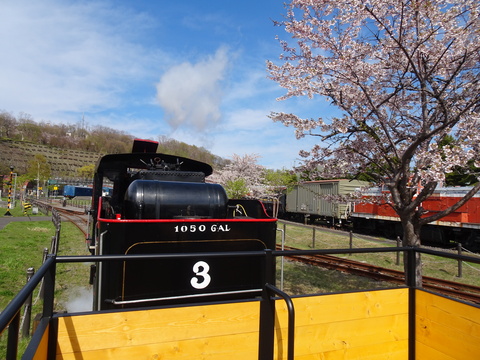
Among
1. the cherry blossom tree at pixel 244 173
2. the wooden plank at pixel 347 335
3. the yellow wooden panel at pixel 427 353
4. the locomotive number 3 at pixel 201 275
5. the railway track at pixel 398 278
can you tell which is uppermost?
the cherry blossom tree at pixel 244 173

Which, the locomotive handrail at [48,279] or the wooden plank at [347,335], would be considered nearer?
the locomotive handrail at [48,279]

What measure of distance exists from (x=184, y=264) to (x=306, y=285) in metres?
5.30

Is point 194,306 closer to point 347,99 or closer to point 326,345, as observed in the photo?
point 326,345

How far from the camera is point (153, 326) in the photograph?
7.43 feet

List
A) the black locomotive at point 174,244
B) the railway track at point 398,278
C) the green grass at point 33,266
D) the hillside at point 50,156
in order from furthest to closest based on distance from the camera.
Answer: the hillside at point 50,156 → the railway track at point 398,278 → the green grass at point 33,266 → the black locomotive at point 174,244

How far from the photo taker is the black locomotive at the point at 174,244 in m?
3.59

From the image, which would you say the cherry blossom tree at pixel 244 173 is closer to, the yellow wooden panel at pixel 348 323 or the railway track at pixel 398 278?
the railway track at pixel 398 278

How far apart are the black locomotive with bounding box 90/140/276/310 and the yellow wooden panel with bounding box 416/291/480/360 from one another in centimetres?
145

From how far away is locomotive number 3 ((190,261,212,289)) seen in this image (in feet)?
12.5

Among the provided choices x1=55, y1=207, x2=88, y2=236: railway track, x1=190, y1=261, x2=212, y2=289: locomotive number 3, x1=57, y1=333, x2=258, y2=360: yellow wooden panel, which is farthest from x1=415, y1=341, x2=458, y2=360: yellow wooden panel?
x1=55, y1=207, x2=88, y2=236: railway track

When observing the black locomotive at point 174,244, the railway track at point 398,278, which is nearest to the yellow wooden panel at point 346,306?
the black locomotive at point 174,244

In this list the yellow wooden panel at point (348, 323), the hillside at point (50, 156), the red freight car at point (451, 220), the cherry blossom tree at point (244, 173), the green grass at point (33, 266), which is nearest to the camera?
the yellow wooden panel at point (348, 323)

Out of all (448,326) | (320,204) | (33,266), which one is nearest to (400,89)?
(448,326)

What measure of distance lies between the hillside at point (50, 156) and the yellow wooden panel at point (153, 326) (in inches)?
4330
